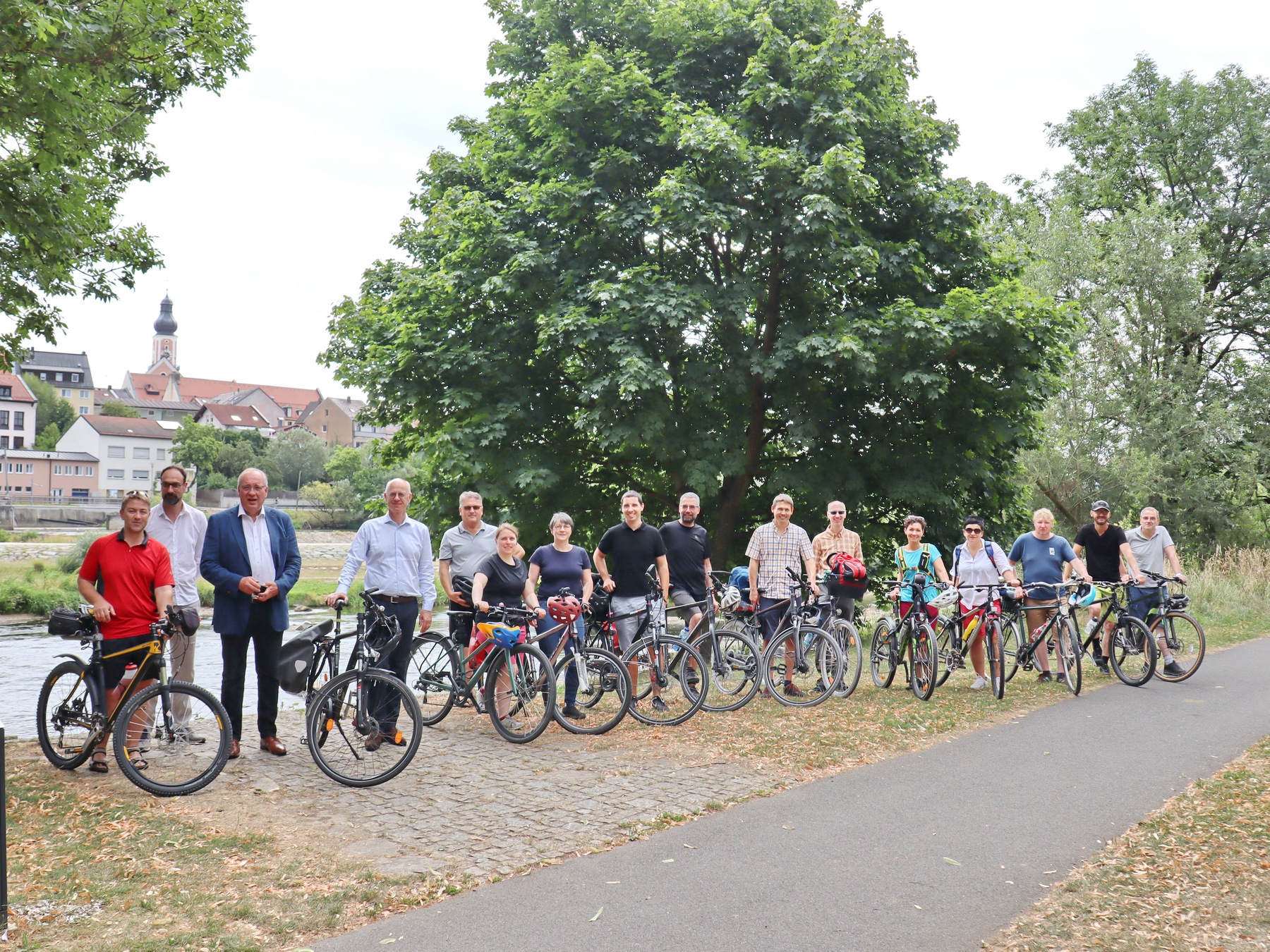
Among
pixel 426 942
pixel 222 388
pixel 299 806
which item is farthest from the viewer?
pixel 222 388

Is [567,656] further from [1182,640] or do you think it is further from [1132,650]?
[1182,640]

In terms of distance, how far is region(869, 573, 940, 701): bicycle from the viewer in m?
9.66

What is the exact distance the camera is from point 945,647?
10047 mm

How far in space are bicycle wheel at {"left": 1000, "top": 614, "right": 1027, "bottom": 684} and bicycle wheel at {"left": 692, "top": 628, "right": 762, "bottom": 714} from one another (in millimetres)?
2894

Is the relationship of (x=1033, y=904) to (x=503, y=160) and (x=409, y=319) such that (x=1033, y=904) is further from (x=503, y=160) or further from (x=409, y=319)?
(x=503, y=160)

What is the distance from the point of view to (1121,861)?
16.4 feet

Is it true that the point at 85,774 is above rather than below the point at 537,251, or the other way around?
below

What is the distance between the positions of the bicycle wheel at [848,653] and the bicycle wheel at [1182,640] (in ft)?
13.1

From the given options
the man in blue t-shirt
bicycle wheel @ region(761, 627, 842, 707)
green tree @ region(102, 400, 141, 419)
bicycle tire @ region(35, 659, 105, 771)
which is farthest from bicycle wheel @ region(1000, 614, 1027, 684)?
green tree @ region(102, 400, 141, 419)

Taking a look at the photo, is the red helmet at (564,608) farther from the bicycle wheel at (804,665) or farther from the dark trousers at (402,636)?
the bicycle wheel at (804,665)

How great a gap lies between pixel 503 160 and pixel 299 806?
525 inches

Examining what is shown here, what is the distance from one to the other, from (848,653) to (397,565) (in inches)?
171

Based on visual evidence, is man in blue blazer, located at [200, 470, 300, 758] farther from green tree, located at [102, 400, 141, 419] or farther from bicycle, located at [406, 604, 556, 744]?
green tree, located at [102, 400, 141, 419]

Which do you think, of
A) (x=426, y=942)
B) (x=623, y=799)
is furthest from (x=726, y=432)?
(x=426, y=942)
